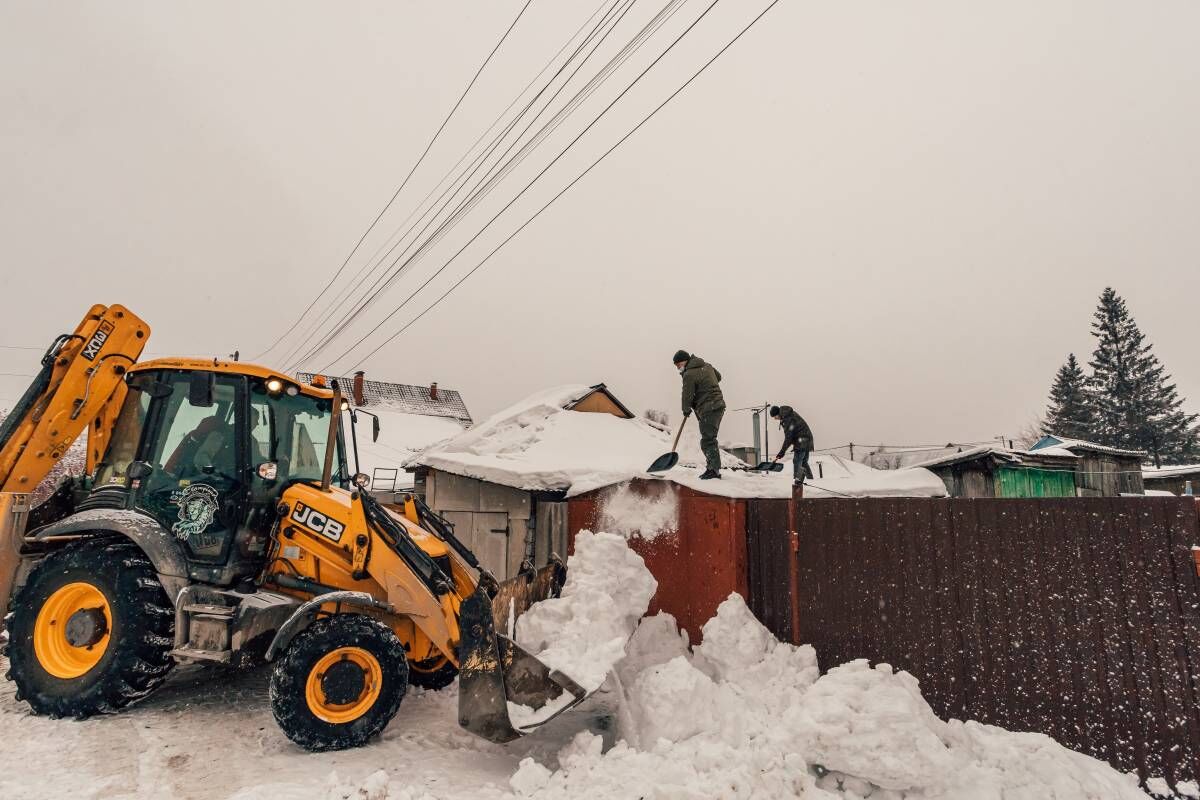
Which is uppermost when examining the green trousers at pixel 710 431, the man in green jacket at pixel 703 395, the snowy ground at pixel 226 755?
the man in green jacket at pixel 703 395

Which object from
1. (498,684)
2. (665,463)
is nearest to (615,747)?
(498,684)

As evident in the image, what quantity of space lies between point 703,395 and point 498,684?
15.6ft

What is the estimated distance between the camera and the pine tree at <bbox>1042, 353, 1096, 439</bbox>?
45.8 m

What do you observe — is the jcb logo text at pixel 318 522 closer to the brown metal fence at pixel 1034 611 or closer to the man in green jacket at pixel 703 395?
the brown metal fence at pixel 1034 611

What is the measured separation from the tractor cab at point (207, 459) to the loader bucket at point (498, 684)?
219 centimetres

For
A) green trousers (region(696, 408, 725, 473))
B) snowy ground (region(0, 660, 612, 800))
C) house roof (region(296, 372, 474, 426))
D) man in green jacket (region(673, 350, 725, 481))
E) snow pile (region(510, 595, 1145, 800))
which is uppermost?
house roof (region(296, 372, 474, 426))

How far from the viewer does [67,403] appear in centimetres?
564

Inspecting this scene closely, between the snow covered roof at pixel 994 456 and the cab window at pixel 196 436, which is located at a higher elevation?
the snow covered roof at pixel 994 456

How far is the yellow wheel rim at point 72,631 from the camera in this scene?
4766 mm

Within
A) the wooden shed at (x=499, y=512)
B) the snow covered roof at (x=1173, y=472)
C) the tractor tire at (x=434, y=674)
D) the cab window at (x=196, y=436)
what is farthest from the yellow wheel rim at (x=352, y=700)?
the snow covered roof at (x=1173, y=472)

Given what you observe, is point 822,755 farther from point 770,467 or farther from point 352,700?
point 770,467

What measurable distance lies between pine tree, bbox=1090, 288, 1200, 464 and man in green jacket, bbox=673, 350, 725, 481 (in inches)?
1782

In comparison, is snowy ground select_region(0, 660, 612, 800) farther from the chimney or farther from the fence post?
the chimney

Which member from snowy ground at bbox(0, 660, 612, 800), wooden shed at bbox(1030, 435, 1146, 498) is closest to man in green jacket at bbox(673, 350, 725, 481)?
snowy ground at bbox(0, 660, 612, 800)
